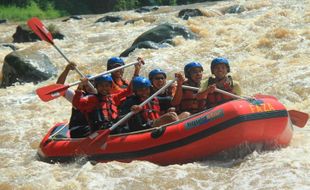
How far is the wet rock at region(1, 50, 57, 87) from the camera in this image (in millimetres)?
11211

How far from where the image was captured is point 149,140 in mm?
5457

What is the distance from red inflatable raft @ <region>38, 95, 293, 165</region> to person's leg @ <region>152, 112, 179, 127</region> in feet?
0.82

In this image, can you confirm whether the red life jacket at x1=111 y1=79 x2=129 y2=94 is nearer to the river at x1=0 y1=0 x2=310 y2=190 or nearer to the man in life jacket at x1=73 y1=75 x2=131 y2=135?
the man in life jacket at x1=73 y1=75 x2=131 y2=135

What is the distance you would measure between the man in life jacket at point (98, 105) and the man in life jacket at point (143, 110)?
0.71ft

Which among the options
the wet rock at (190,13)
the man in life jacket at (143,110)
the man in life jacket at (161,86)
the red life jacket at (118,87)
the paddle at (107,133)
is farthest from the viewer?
the wet rock at (190,13)

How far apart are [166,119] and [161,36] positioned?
697 centimetres

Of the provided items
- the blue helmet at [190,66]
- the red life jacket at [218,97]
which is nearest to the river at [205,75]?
the red life jacket at [218,97]

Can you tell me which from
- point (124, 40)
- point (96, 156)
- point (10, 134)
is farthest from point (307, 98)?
point (124, 40)

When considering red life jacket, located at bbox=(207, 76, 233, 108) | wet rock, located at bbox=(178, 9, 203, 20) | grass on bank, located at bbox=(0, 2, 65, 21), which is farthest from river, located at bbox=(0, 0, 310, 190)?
grass on bank, located at bbox=(0, 2, 65, 21)

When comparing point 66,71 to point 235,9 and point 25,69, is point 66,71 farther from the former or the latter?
point 235,9

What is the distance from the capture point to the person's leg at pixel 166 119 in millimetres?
5734

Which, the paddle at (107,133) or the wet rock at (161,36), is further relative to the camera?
the wet rock at (161,36)

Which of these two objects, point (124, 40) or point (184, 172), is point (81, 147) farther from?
point (124, 40)

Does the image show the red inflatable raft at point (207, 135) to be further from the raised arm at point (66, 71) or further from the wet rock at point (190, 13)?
the wet rock at point (190, 13)
